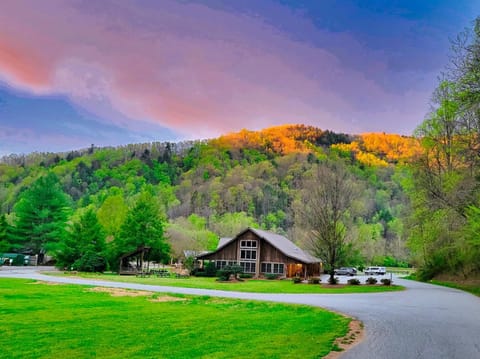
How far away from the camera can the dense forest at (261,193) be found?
22859 mm

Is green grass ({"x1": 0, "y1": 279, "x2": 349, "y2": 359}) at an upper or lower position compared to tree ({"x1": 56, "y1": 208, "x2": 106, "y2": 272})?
lower

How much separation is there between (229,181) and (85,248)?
286 ft

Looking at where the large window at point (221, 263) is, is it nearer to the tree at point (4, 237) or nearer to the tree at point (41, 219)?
the tree at point (41, 219)

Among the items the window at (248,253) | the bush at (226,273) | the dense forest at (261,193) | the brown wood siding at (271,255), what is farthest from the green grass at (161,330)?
the window at (248,253)

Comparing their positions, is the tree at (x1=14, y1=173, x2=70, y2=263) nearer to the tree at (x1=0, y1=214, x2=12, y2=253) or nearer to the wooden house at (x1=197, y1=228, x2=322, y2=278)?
the tree at (x1=0, y1=214, x2=12, y2=253)

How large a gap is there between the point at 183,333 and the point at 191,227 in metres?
71.5

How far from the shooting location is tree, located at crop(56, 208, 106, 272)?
153 feet

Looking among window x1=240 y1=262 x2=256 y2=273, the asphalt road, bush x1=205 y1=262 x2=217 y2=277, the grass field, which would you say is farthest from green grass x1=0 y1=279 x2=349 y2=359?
window x1=240 y1=262 x2=256 y2=273

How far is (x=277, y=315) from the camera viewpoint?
14.8m

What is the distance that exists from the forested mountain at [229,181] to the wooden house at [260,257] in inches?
747

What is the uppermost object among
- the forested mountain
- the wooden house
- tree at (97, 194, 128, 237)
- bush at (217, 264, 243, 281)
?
the forested mountain

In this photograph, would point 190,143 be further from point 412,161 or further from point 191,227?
point 412,161

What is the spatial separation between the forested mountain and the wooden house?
19.0 metres

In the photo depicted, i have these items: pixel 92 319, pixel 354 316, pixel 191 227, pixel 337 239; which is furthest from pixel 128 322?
pixel 191 227
